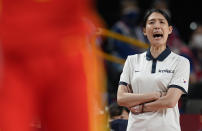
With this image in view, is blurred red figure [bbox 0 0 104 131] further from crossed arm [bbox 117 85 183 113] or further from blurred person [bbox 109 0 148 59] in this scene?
blurred person [bbox 109 0 148 59]

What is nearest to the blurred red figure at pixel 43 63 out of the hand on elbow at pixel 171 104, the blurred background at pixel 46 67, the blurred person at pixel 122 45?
the blurred background at pixel 46 67

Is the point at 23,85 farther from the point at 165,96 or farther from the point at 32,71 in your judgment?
the point at 165,96

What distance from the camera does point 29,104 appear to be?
1869mm

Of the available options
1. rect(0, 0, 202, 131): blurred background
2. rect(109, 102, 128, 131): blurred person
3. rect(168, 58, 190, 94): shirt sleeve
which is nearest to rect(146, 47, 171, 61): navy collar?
rect(168, 58, 190, 94): shirt sleeve

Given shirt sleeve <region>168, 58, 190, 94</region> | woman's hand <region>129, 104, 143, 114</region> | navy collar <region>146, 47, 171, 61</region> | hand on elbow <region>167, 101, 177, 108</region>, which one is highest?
navy collar <region>146, 47, 171, 61</region>

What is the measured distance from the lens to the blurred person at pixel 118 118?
186 inches

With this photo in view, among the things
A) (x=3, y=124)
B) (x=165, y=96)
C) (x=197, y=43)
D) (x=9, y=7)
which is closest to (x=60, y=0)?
(x=9, y=7)

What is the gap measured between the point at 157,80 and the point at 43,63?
2067mm

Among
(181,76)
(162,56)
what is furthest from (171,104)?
(162,56)

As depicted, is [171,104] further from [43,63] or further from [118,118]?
[43,63]

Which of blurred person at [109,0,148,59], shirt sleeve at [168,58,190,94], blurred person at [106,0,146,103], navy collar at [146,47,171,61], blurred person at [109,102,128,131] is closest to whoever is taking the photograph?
shirt sleeve at [168,58,190,94]

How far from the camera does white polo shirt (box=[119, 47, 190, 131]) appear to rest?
3.76 meters

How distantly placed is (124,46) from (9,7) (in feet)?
21.5

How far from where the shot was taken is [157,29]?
398 centimetres
